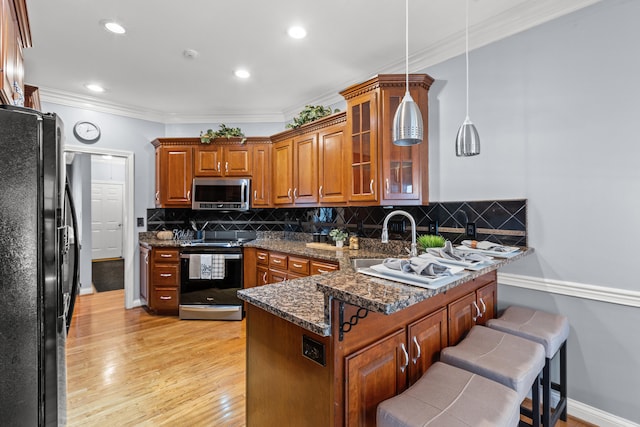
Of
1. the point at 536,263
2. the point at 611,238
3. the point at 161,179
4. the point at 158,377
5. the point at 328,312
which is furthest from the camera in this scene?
the point at 161,179

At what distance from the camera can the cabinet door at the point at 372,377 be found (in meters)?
1.16

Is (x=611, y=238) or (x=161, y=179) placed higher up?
(x=161, y=179)

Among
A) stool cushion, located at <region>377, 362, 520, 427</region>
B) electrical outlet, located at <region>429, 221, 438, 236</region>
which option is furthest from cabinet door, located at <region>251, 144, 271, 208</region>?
stool cushion, located at <region>377, 362, 520, 427</region>

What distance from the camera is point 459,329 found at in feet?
6.07

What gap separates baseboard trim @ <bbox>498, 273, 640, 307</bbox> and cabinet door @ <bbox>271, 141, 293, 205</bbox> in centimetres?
243

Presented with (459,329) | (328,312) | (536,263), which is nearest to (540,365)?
(459,329)

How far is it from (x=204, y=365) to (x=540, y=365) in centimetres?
239

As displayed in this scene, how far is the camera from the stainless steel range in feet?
12.1

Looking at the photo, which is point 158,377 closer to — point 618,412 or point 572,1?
point 618,412

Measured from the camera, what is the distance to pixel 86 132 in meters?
3.76

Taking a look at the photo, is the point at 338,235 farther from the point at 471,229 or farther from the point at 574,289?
the point at 574,289

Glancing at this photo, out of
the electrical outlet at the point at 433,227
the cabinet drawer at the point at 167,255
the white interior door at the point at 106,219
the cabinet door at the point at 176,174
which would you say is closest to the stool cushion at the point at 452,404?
the electrical outlet at the point at 433,227

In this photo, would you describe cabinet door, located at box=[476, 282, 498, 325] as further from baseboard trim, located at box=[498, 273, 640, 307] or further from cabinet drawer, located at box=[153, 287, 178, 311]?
cabinet drawer, located at box=[153, 287, 178, 311]

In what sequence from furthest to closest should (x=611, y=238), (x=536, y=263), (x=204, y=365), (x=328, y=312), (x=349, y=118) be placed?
(x=349, y=118), (x=204, y=365), (x=536, y=263), (x=611, y=238), (x=328, y=312)
